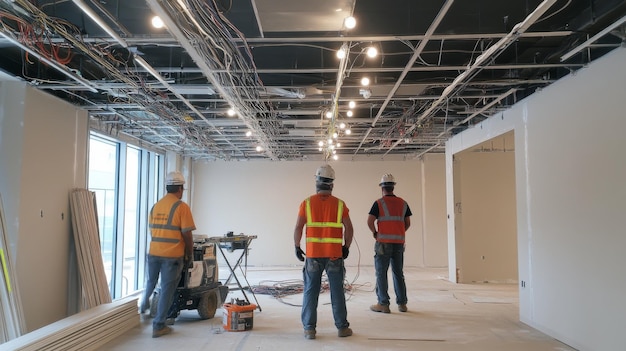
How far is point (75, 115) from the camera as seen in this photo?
5.23 metres

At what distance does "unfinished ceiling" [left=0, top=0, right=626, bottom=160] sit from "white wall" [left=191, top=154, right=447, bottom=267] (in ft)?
11.7

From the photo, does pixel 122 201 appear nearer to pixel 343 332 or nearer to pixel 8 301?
pixel 8 301

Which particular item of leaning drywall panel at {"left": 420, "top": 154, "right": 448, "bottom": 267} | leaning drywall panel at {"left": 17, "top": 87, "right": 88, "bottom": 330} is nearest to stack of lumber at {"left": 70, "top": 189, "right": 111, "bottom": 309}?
leaning drywall panel at {"left": 17, "top": 87, "right": 88, "bottom": 330}

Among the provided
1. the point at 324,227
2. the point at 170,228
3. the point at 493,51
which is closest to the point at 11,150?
the point at 170,228

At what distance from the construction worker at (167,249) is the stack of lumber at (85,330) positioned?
384mm

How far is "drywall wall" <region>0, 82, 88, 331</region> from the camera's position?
167 inches

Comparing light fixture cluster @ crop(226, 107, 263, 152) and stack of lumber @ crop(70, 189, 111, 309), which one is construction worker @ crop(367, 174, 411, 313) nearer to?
light fixture cluster @ crop(226, 107, 263, 152)

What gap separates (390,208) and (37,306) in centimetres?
375

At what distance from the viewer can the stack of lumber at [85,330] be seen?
327 centimetres

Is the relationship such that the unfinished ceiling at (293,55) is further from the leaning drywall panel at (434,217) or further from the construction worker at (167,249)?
the leaning drywall panel at (434,217)

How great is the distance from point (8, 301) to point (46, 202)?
1.13 meters

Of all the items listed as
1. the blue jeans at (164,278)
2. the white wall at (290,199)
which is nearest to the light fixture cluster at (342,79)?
the white wall at (290,199)

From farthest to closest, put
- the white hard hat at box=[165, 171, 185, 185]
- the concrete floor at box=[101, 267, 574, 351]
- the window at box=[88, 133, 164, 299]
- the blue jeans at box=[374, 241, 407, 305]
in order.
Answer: the window at box=[88, 133, 164, 299]
the blue jeans at box=[374, 241, 407, 305]
the white hard hat at box=[165, 171, 185, 185]
the concrete floor at box=[101, 267, 574, 351]

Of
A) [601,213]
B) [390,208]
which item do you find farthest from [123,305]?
[601,213]
